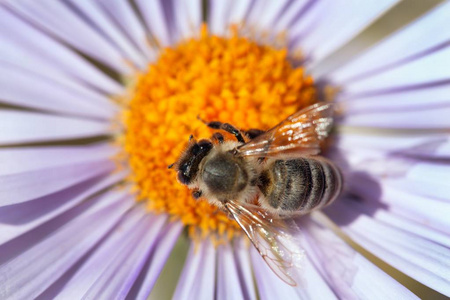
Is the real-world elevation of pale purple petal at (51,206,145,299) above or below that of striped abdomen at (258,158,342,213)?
above

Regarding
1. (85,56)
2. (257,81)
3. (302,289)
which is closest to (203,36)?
(257,81)

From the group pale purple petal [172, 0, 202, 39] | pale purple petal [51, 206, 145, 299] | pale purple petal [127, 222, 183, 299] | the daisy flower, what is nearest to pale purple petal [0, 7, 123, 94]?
the daisy flower

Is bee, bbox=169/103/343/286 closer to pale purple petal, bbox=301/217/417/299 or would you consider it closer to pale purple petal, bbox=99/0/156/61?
pale purple petal, bbox=301/217/417/299

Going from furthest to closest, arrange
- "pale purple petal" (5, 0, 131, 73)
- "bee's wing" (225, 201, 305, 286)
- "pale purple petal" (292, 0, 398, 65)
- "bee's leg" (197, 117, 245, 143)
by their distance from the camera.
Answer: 1. "pale purple petal" (292, 0, 398, 65)
2. "pale purple petal" (5, 0, 131, 73)
3. "bee's leg" (197, 117, 245, 143)
4. "bee's wing" (225, 201, 305, 286)

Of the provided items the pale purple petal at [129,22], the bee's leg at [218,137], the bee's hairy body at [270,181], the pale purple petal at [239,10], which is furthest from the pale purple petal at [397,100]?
the pale purple petal at [129,22]

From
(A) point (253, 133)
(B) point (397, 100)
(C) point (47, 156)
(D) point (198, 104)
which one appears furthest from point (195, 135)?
(B) point (397, 100)

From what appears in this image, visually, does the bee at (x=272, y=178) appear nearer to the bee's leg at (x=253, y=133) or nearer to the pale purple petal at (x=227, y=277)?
the bee's leg at (x=253, y=133)
